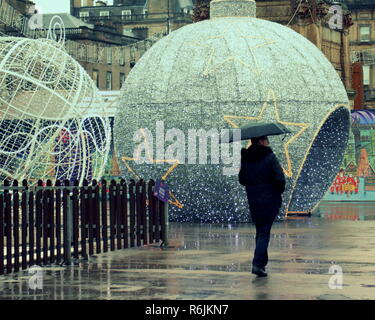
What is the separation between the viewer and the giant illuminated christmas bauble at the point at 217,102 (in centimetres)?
2242

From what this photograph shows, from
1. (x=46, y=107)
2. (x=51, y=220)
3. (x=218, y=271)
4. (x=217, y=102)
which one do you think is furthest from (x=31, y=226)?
(x=46, y=107)

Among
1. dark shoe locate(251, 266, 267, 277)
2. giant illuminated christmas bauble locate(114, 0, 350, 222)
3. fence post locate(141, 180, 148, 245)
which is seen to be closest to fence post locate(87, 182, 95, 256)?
fence post locate(141, 180, 148, 245)

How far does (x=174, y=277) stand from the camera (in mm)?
13641

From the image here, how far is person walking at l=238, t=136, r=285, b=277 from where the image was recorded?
13.6m

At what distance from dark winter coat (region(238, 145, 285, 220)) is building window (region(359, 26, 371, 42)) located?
88280 mm

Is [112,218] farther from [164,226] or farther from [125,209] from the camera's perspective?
[164,226]

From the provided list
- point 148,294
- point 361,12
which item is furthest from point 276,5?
point 361,12

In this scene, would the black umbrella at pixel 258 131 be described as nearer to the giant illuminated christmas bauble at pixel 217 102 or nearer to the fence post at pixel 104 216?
the fence post at pixel 104 216

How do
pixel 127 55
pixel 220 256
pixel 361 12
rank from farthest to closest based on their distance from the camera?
pixel 361 12, pixel 127 55, pixel 220 256

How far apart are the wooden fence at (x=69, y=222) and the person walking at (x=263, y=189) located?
3006 mm

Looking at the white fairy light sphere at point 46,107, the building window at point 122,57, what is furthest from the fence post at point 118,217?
the building window at point 122,57

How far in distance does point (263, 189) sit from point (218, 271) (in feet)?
4.25
